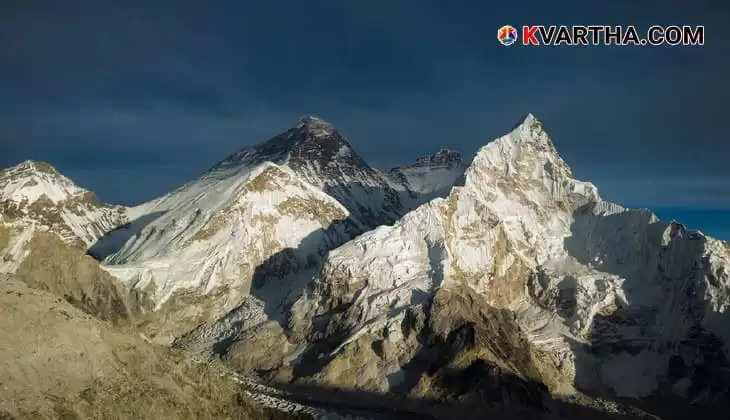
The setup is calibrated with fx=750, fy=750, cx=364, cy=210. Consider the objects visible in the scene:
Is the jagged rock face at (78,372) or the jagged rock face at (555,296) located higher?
the jagged rock face at (555,296)

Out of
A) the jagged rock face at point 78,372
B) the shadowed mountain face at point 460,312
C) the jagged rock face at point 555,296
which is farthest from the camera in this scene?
the jagged rock face at point 555,296

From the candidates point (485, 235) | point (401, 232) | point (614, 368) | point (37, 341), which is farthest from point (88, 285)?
point (614, 368)

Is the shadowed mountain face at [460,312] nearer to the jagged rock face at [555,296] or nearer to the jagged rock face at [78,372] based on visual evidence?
the jagged rock face at [555,296]

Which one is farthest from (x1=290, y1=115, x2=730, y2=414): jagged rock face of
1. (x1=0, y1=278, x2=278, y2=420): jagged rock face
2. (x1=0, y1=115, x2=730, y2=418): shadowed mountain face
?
(x1=0, y1=278, x2=278, y2=420): jagged rock face

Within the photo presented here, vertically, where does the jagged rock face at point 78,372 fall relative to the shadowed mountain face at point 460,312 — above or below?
below

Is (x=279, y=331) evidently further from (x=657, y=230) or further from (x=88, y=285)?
(x=657, y=230)

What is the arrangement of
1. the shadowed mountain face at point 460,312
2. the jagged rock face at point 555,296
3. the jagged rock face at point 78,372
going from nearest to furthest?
the jagged rock face at point 78,372, the shadowed mountain face at point 460,312, the jagged rock face at point 555,296

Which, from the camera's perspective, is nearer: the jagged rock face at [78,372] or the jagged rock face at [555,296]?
the jagged rock face at [78,372]

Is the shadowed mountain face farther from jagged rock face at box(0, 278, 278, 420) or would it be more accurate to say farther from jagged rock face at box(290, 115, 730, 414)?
jagged rock face at box(0, 278, 278, 420)

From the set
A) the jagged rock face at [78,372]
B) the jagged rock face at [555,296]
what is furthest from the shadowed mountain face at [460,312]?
the jagged rock face at [78,372]

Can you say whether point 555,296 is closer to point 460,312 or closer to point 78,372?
point 460,312
